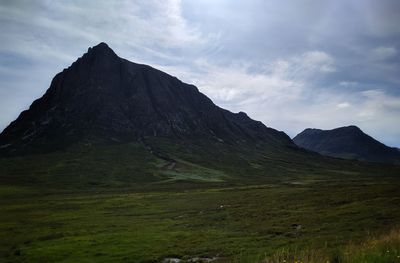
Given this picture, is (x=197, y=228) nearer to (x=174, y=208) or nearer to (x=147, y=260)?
(x=147, y=260)

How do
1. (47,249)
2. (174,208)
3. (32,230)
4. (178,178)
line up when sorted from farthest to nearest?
1. (178,178)
2. (174,208)
3. (32,230)
4. (47,249)

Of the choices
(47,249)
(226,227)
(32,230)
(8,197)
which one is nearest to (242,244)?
(226,227)

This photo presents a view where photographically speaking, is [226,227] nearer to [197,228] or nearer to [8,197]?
[197,228]

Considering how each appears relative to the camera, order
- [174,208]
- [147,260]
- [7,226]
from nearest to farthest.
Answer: [147,260], [7,226], [174,208]

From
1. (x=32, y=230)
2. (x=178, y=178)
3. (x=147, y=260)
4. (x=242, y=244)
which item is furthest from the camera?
(x=178, y=178)

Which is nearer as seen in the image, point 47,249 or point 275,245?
point 275,245

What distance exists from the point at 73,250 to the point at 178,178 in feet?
486

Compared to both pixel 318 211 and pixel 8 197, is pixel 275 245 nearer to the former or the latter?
pixel 318 211

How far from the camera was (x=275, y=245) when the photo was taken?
36438mm

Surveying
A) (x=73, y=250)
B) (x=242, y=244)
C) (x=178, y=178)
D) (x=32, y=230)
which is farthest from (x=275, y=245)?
(x=178, y=178)

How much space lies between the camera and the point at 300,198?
78188 mm

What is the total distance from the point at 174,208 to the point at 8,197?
6873 cm

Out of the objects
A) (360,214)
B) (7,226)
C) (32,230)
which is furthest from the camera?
(7,226)

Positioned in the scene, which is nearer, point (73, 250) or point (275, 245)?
point (275, 245)
